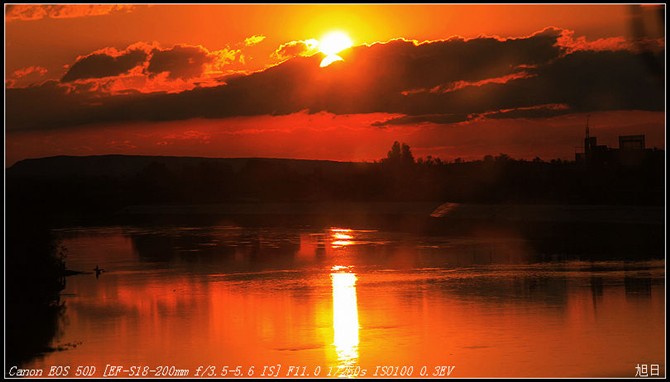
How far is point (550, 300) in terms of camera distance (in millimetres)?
30688

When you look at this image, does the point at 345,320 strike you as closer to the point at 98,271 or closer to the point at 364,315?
the point at 364,315

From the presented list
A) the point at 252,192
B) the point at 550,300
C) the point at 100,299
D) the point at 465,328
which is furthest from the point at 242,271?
the point at 252,192

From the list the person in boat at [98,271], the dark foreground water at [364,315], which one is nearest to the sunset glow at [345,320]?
the dark foreground water at [364,315]

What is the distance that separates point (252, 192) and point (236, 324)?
400 ft

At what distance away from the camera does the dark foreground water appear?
21.5 m

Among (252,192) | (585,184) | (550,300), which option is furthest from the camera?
(252,192)

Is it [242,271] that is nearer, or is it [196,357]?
[196,357]

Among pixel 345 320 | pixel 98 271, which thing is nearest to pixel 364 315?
pixel 345 320

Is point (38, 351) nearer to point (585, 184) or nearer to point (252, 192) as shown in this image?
point (585, 184)

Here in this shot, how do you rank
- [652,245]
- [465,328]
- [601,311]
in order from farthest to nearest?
1. [652,245]
2. [601,311]
3. [465,328]

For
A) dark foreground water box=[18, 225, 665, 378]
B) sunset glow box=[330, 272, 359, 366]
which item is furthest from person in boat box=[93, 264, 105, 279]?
sunset glow box=[330, 272, 359, 366]

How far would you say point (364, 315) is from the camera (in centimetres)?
2770

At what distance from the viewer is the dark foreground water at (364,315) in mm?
21484

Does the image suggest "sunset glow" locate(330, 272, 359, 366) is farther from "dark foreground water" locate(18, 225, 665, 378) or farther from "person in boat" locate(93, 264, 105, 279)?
"person in boat" locate(93, 264, 105, 279)
